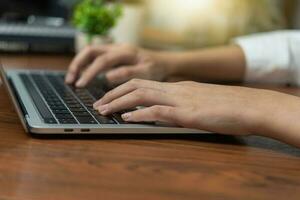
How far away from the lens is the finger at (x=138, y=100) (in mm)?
818

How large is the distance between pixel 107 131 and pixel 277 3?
46.5 inches

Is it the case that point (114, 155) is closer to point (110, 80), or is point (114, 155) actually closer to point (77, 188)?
point (77, 188)

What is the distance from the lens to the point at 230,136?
0.83 metres

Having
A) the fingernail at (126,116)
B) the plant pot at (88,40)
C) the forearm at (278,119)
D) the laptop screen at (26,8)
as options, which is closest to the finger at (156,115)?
the fingernail at (126,116)

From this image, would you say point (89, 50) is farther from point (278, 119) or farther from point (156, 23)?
point (156, 23)

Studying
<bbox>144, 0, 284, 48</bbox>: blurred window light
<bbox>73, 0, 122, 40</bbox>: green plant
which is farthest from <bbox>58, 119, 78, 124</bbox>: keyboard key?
<bbox>144, 0, 284, 48</bbox>: blurred window light

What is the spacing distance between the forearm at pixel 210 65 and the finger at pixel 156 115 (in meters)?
0.52

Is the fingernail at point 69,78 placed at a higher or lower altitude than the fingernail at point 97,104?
lower

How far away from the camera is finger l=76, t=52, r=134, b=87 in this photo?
1.13 meters

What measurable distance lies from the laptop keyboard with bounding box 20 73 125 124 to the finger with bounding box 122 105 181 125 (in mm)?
20

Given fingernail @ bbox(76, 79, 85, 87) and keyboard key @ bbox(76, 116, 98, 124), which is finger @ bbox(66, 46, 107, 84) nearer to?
fingernail @ bbox(76, 79, 85, 87)

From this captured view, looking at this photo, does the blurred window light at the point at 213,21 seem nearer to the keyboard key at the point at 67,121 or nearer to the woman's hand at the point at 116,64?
the woman's hand at the point at 116,64

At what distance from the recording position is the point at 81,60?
1195mm

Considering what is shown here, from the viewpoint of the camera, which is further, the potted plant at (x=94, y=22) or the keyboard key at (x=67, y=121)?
the potted plant at (x=94, y=22)
